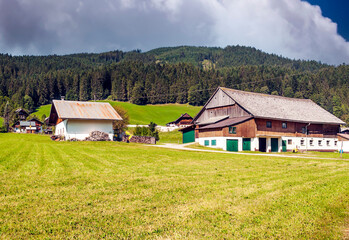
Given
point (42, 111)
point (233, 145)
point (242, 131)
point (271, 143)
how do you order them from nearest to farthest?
1. point (233, 145)
2. point (242, 131)
3. point (271, 143)
4. point (42, 111)

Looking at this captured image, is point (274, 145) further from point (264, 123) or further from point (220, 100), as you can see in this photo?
point (220, 100)

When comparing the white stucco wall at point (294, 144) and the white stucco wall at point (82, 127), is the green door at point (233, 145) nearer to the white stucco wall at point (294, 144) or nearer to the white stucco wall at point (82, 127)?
the white stucco wall at point (294, 144)

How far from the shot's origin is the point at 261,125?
151 ft

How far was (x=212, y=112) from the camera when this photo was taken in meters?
55.3

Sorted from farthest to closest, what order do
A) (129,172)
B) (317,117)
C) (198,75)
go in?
(198,75) → (317,117) → (129,172)

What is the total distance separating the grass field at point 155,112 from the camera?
12193 centimetres

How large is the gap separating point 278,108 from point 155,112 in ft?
289

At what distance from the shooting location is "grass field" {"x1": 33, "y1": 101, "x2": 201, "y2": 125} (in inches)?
4800

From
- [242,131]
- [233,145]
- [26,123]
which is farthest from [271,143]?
[26,123]

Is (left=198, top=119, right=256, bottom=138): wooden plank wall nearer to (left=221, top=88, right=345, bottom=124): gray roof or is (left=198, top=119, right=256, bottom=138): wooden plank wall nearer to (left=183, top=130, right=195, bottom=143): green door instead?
(left=221, top=88, right=345, bottom=124): gray roof

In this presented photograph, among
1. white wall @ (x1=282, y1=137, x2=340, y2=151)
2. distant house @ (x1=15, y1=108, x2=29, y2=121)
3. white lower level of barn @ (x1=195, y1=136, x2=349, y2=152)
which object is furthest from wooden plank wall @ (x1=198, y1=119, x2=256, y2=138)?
distant house @ (x1=15, y1=108, x2=29, y2=121)

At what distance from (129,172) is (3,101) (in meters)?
151

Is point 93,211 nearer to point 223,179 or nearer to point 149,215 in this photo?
point 149,215

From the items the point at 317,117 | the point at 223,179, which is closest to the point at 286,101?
the point at 317,117
